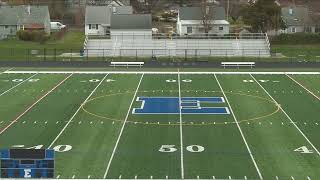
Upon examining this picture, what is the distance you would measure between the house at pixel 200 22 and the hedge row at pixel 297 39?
629 centimetres

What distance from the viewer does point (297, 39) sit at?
62531 millimetres

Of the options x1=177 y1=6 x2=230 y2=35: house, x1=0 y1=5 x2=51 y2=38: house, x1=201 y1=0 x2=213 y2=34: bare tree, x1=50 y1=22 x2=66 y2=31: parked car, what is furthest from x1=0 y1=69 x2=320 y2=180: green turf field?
x1=50 y1=22 x2=66 y2=31: parked car

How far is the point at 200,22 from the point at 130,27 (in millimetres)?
9671

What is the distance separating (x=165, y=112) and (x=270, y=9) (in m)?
39.8

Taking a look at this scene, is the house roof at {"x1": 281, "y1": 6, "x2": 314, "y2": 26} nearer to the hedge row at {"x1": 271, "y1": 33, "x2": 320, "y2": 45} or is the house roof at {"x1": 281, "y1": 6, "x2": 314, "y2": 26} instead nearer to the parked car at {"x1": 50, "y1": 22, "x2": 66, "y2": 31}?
the hedge row at {"x1": 271, "y1": 33, "x2": 320, "y2": 45}

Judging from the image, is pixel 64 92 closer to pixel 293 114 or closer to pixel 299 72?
pixel 293 114

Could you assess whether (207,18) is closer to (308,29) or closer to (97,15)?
(97,15)

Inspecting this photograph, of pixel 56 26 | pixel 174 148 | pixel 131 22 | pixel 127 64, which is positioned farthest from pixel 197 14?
pixel 174 148

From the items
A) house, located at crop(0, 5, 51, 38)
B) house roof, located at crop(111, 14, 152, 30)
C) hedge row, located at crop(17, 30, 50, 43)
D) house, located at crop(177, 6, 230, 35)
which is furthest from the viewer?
house, located at crop(0, 5, 51, 38)

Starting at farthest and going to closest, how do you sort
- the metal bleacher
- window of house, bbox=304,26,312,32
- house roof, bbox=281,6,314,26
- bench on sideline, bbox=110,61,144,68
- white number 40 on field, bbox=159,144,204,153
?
house roof, bbox=281,6,314,26, window of house, bbox=304,26,312,32, the metal bleacher, bench on sideline, bbox=110,61,144,68, white number 40 on field, bbox=159,144,204,153

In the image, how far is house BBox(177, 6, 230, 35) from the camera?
6612 cm

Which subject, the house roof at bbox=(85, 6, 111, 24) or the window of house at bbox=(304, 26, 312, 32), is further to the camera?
the window of house at bbox=(304, 26, 312, 32)

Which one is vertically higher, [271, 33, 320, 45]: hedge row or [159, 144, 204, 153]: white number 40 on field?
[271, 33, 320, 45]: hedge row

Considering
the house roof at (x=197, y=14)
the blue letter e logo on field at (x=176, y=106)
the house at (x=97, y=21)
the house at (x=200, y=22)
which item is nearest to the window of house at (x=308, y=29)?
the house roof at (x=197, y=14)
